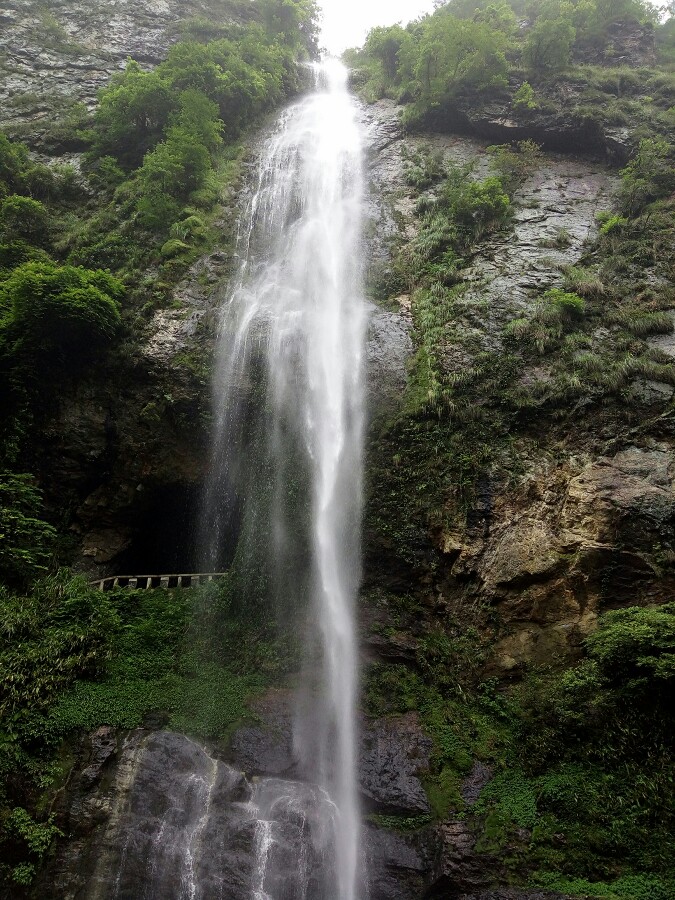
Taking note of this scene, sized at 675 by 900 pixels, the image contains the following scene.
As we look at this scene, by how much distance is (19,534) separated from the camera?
10219mm

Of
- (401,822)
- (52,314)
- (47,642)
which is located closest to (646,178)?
(52,314)

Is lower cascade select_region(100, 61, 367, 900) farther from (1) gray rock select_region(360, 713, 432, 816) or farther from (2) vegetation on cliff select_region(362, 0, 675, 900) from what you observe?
(2) vegetation on cliff select_region(362, 0, 675, 900)

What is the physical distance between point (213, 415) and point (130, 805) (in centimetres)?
831

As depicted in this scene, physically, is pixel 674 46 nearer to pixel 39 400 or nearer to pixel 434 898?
pixel 39 400

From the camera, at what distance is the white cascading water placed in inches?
328

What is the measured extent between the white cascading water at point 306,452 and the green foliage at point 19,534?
161 inches

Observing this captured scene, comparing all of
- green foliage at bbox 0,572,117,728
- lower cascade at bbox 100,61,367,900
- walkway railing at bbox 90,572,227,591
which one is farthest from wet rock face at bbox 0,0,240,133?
green foliage at bbox 0,572,117,728

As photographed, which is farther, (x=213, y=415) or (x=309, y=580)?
(x=213, y=415)

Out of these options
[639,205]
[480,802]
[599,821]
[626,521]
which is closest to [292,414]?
[626,521]

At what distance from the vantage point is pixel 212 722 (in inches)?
342

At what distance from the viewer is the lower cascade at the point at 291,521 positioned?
22.4ft

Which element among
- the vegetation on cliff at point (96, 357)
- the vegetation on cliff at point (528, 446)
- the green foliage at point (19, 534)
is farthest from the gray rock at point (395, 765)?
the green foliage at point (19, 534)

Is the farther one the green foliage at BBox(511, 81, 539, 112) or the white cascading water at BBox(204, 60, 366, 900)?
the green foliage at BBox(511, 81, 539, 112)

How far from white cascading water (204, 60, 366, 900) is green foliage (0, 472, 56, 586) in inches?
161
